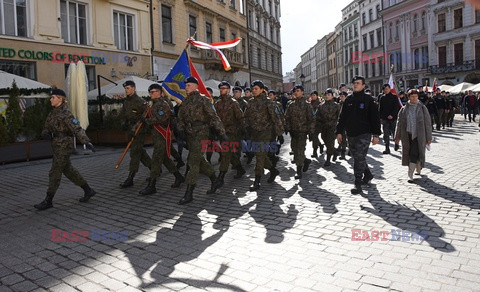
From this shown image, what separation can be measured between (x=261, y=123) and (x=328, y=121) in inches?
145

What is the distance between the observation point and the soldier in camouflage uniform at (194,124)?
6.65 metres

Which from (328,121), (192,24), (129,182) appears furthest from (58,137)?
(192,24)

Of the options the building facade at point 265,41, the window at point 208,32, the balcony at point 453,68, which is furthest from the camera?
the balcony at point 453,68

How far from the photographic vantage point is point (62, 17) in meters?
17.9

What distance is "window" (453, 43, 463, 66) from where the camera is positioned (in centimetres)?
4153

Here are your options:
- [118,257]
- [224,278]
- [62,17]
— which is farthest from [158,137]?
[62,17]

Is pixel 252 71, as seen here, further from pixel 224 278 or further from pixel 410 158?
pixel 224 278

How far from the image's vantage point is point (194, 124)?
6688 mm

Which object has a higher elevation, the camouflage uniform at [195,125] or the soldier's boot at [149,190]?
the camouflage uniform at [195,125]

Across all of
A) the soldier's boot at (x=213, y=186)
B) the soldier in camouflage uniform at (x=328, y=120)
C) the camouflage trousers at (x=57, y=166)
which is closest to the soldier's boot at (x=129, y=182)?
the camouflage trousers at (x=57, y=166)

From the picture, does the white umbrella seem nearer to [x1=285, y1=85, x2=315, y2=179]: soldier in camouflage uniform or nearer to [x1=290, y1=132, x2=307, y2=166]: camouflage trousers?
[x1=285, y1=85, x2=315, y2=179]: soldier in camouflage uniform

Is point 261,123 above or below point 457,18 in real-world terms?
below

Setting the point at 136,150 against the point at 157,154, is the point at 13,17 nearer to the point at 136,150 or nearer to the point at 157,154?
the point at 136,150

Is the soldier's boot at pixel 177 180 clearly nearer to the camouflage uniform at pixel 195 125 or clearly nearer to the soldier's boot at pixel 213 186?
the soldier's boot at pixel 213 186
